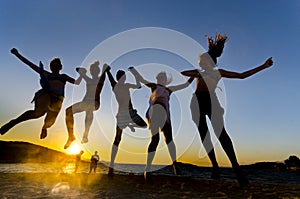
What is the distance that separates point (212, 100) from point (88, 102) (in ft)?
12.7

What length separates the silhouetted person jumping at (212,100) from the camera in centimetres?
584

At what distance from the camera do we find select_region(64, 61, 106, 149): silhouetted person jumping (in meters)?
8.02

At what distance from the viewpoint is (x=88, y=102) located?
809 centimetres

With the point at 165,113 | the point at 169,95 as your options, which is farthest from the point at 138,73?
the point at 165,113

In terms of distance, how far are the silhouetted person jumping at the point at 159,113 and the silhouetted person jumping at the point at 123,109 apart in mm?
461

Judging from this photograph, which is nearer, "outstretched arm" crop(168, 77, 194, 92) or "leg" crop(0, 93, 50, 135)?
"leg" crop(0, 93, 50, 135)

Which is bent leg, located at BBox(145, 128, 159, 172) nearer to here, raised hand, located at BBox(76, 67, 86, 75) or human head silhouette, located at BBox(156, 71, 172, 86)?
human head silhouette, located at BBox(156, 71, 172, 86)

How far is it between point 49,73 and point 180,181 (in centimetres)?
513

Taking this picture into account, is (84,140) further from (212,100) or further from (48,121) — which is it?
(212,100)

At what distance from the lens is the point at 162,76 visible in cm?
788

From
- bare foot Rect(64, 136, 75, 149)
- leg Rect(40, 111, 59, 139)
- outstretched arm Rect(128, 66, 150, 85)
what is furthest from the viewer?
outstretched arm Rect(128, 66, 150, 85)

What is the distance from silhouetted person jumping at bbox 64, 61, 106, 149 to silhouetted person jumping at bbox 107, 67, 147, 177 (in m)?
0.41

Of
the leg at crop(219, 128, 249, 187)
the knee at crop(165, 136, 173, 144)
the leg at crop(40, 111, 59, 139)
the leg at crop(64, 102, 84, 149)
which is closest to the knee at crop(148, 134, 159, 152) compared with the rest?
the knee at crop(165, 136, 173, 144)

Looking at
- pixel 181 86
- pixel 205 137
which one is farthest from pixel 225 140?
pixel 181 86
